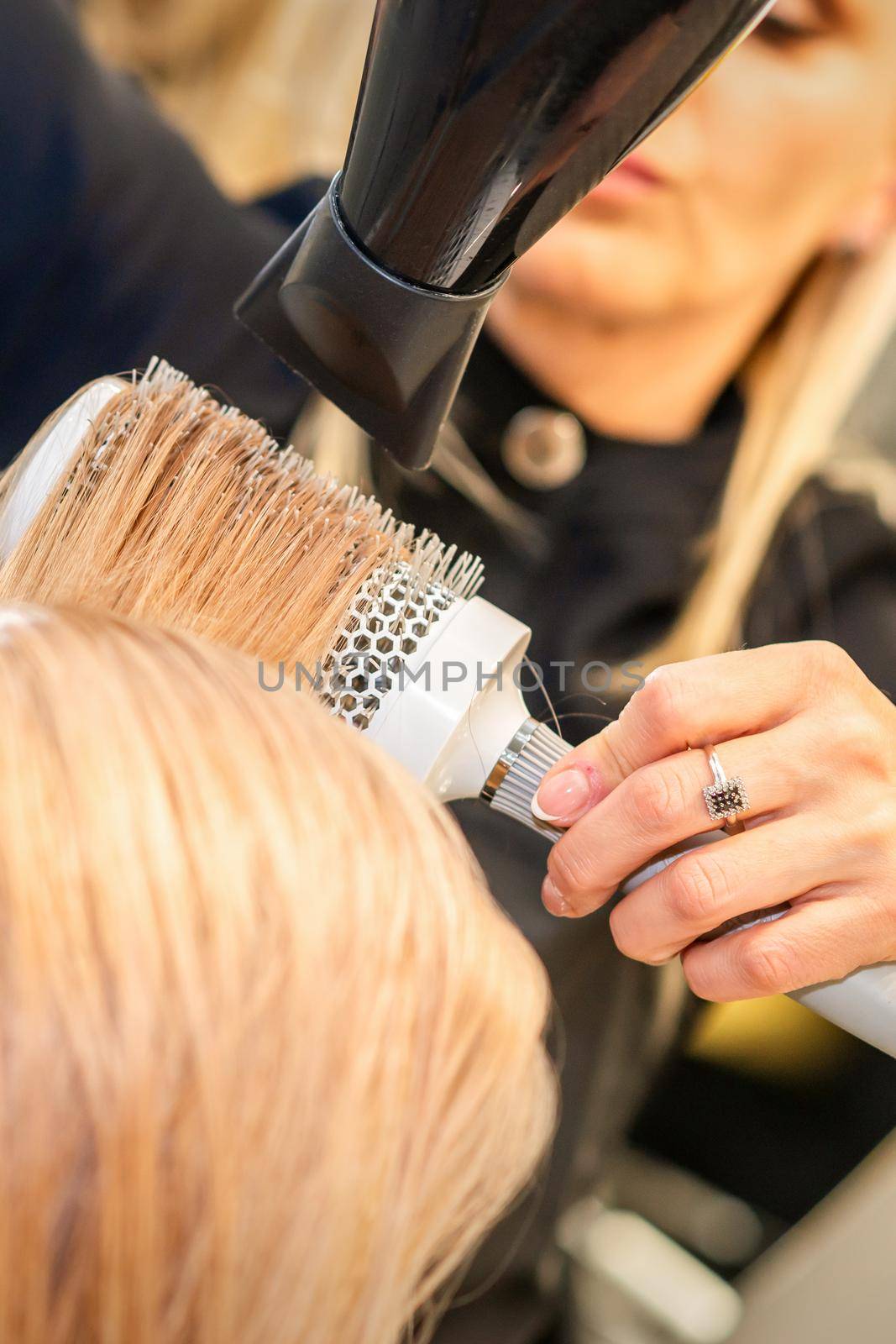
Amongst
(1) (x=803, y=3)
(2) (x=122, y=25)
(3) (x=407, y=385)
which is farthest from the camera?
(2) (x=122, y=25)

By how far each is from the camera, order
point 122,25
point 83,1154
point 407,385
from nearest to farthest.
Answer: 1. point 83,1154
2. point 407,385
3. point 122,25

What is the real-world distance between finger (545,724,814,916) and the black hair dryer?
18 centimetres

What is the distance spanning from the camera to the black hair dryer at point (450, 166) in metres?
0.27

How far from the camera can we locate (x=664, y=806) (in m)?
0.41

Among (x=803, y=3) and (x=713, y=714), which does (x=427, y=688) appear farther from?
(x=803, y=3)

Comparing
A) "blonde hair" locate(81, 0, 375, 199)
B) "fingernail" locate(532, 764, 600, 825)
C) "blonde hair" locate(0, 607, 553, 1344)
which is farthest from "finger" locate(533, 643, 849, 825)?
"blonde hair" locate(81, 0, 375, 199)

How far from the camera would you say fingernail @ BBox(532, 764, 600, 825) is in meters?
0.43

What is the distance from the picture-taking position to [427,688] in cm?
41

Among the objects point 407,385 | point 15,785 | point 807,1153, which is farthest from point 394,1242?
point 807,1153

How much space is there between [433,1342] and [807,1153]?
1.22ft

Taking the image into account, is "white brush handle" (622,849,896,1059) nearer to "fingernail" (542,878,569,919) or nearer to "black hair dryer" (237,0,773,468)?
"fingernail" (542,878,569,919)

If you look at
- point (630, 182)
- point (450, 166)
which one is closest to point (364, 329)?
point (450, 166)

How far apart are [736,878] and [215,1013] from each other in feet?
0.79

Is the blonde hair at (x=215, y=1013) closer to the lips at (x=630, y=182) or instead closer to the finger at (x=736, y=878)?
the finger at (x=736, y=878)
